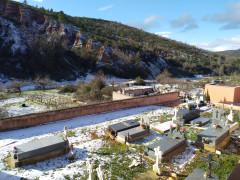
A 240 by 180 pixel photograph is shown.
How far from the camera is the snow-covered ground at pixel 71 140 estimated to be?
11.0 meters

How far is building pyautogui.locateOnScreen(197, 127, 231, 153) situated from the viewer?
1348 centimetres

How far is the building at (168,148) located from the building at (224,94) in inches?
509

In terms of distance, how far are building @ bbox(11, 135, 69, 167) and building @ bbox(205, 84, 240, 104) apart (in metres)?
17.1

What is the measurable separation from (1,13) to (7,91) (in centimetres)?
3751

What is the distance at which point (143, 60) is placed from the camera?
7606 cm

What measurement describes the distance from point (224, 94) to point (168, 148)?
14699mm

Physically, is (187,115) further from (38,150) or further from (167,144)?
(38,150)

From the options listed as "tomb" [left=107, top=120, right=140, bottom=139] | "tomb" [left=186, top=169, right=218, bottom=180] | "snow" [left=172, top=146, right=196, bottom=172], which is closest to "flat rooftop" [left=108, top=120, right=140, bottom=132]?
"tomb" [left=107, top=120, right=140, bottom=139]

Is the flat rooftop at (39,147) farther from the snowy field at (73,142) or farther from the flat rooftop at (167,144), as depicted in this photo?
the flat rooftop at (167,144)

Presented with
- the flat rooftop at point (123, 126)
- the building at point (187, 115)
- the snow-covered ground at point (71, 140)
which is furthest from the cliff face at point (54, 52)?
the flat rooftop at point (123, 126)

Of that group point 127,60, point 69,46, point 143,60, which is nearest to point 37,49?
point 69,46

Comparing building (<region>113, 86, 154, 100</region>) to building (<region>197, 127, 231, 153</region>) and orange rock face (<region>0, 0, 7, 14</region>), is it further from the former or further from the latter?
orange rock face (<region>0, 0, 7, 14</region>)

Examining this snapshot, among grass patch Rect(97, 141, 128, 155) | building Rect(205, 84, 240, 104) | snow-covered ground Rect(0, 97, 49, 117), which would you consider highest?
building Rect(205, 84, 240, 104)

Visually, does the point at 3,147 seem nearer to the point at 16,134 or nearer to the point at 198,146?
the point at 16,134
